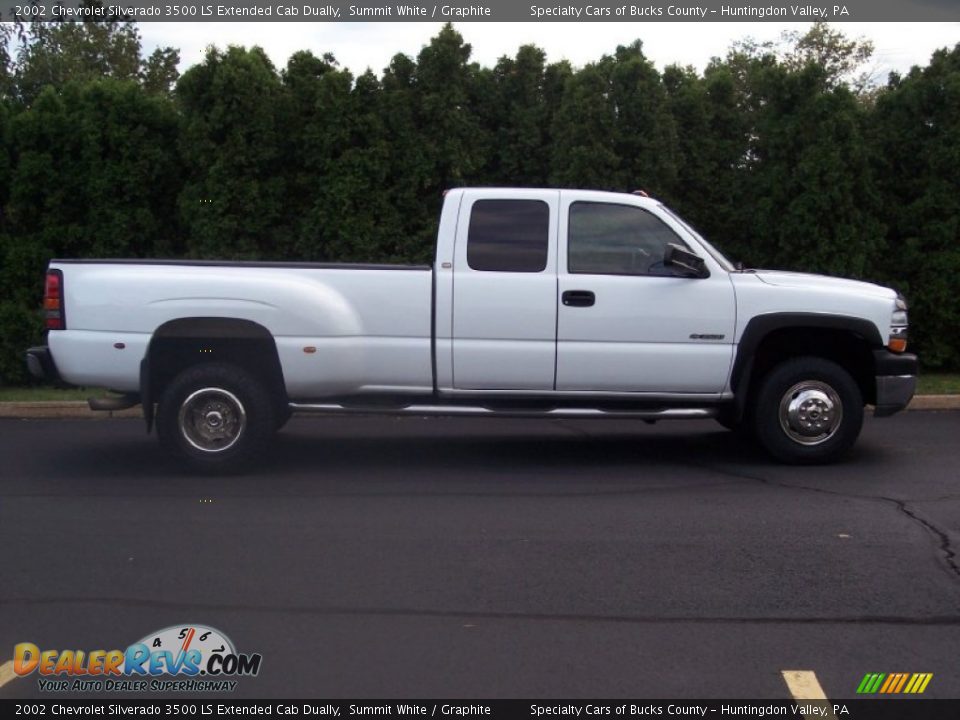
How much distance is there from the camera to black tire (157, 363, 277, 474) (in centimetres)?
Result: 839

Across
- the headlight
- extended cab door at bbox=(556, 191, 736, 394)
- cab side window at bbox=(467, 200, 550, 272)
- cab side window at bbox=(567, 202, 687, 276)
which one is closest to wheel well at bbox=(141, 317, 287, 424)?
cab side window at bbox=(467, 200, 550, 272)

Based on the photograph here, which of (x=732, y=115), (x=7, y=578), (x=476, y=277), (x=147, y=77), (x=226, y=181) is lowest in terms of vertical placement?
(x=7, y=578)

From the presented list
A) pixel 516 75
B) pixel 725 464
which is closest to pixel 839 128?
pixel 516 75

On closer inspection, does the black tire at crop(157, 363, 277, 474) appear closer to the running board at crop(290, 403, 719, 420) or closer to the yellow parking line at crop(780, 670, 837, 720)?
the running board at crop(290, 403, 719, 420)

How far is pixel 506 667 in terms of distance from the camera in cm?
475

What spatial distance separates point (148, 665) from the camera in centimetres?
487

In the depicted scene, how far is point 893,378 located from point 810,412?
2.21 feet

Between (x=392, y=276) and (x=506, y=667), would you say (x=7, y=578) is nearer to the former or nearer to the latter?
(x=506, y=667)

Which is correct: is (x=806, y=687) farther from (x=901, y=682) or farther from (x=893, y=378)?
(x=893, y=378)

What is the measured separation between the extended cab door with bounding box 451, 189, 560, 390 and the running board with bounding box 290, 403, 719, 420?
7.4 inches

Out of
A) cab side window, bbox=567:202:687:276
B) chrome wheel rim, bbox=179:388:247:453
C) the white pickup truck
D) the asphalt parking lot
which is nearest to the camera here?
the asphalt parking lot

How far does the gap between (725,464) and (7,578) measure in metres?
5.38
